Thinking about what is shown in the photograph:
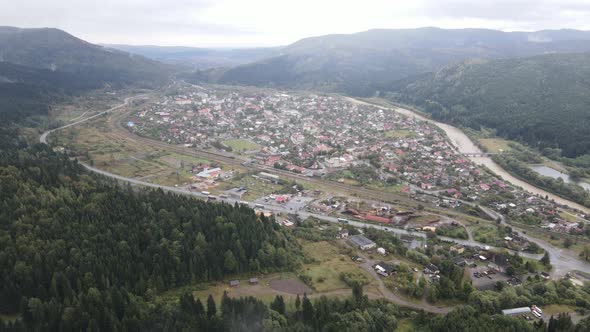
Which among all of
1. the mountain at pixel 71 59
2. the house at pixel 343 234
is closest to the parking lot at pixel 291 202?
the house at pixel 343 234

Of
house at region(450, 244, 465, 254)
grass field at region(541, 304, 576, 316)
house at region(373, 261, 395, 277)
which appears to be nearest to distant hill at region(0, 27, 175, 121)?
house at region(373, 261, 395, 277)

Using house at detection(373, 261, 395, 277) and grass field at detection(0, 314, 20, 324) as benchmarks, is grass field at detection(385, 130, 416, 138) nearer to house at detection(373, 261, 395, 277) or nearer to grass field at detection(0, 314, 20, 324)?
house at detection(373, 261, 395, 277)

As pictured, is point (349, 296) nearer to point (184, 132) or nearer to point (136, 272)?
point (136, 272)

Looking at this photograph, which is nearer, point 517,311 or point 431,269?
point 517,311

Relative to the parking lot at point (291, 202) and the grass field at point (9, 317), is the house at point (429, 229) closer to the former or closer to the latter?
the parking lot at point (291, 202)

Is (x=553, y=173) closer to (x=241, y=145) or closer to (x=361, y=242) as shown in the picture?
(x=361, y=242)

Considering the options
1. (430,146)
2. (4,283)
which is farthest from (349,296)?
(430,146)

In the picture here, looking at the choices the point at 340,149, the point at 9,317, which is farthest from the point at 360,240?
the point at 340,149
